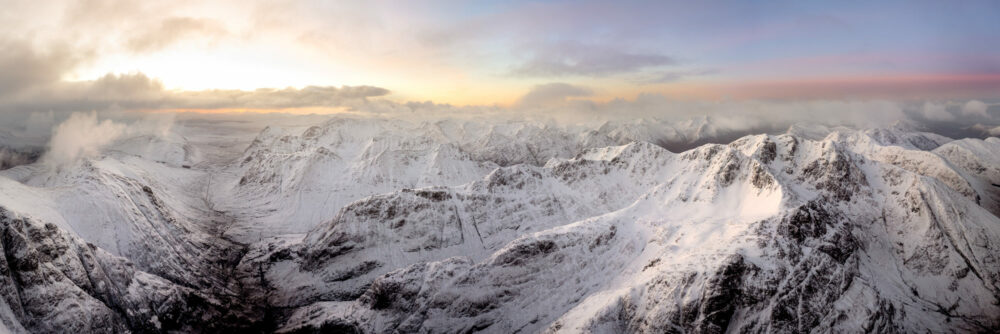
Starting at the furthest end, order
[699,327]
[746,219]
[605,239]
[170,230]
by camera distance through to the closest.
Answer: [170,230] → [605,239] → [746,219] → [699,327]

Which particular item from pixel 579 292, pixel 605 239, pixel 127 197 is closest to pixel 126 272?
pixel 127 197

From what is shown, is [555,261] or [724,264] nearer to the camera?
[724,264]

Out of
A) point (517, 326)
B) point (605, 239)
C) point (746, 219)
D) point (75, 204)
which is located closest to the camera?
point (517, 326)

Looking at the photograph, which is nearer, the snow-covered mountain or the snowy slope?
the snowy slope

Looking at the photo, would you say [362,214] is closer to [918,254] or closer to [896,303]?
[896,303]

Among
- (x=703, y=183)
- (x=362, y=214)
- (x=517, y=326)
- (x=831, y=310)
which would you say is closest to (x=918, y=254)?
(x=703, y=183)

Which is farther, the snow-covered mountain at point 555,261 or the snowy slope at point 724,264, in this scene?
the snow-covered mountain at point 555,261

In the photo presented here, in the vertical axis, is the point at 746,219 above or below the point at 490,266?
above

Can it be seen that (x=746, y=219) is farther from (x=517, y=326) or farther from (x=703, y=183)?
(x=517, y=326)

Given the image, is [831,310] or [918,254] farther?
[918,254]

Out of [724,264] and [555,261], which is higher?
[724,264]

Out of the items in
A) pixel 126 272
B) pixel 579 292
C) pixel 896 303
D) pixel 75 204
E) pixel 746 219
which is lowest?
pixel 896 303
